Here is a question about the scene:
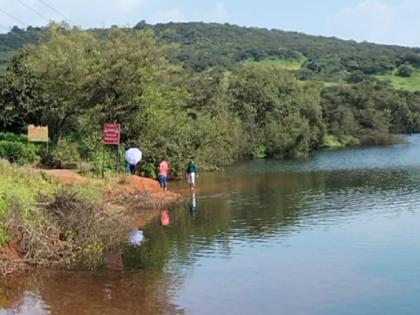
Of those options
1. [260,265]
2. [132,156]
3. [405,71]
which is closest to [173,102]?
[132,156]

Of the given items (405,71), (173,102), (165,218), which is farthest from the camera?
(405,71)

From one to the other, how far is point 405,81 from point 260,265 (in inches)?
4952

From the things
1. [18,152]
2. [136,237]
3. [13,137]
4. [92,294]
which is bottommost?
[92,294]

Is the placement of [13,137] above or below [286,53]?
below

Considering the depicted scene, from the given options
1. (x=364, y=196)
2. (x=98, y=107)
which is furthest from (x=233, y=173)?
(x=364, y=196)

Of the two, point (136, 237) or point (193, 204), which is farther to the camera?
point (193, 204)

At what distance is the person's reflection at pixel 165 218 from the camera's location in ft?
85.8

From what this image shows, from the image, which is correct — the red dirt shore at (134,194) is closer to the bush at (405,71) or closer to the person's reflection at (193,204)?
the person's reflection at (193,204)

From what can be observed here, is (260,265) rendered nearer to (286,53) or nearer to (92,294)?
(92,294)

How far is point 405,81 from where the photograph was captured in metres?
138

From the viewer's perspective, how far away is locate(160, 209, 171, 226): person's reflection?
26.2 metres

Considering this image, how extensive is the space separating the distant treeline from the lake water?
30.3 feet

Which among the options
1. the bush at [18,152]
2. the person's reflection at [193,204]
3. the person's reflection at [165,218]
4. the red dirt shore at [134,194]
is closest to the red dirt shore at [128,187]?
the red dirt shore at [134,194]

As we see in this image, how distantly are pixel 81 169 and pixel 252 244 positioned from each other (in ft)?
48.8
